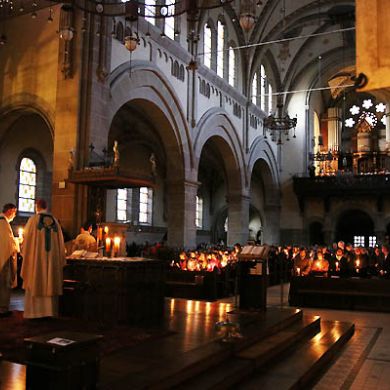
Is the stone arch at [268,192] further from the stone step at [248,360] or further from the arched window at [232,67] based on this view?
the stone step at [248,360]

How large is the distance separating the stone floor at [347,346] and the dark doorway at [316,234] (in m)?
21.3

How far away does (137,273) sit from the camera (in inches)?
303

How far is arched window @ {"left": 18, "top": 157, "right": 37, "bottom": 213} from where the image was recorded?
17578 millimetres

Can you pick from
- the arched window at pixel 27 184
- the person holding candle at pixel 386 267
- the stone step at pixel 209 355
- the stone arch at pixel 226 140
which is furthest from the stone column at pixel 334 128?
the stone step at pixel 209 355

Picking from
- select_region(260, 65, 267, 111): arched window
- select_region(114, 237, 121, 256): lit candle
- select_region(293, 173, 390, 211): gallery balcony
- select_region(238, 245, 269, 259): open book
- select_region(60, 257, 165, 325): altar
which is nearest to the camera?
select_region(60, 257, 165, 325): altar

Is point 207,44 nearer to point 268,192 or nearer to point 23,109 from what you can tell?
point 23,109

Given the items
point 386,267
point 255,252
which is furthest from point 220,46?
point 255,252

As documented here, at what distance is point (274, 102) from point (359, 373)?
84.0 feet

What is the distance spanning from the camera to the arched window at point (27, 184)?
17.6 meters

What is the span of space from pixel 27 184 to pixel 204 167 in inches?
571

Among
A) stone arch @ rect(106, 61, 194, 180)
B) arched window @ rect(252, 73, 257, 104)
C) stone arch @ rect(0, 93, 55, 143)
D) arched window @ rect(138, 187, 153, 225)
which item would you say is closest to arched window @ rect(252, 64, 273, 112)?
arched window @ rect(252, 73, 257, 104)

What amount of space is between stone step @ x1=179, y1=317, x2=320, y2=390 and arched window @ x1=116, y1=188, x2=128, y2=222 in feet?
50.3

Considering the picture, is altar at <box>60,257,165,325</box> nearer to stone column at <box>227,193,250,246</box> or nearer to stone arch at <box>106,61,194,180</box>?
stone arch at <box>106,61,194,180</box>

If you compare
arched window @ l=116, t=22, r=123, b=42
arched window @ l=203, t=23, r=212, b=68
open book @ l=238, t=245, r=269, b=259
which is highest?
arched window @ l=203, t=23, r=212, b=68
